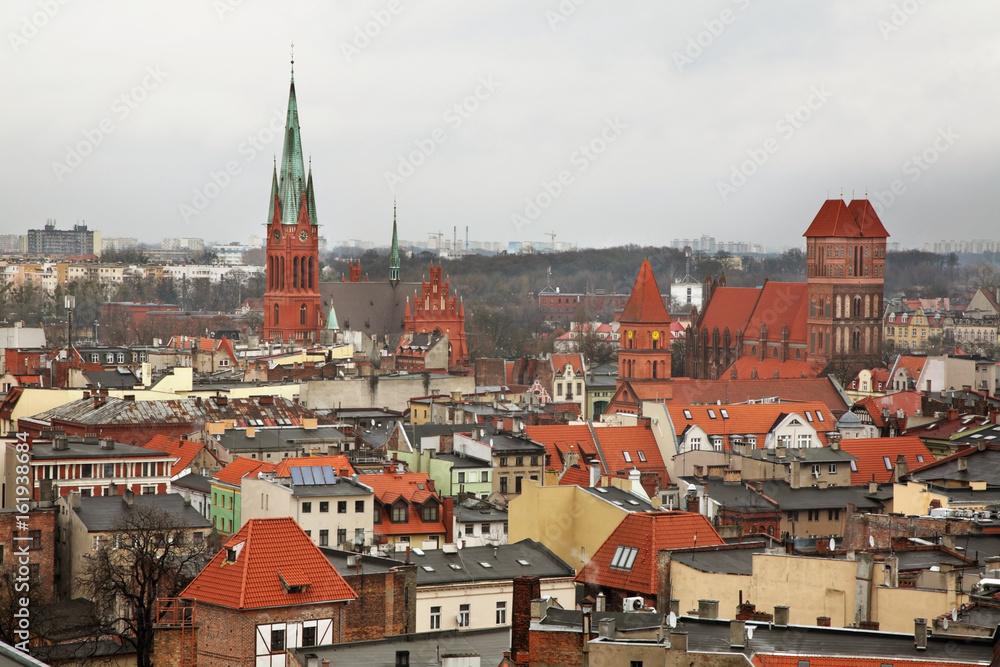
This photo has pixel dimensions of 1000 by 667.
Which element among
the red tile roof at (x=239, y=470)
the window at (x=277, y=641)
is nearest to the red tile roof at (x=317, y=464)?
the red tile roof at (x=239, y=470)

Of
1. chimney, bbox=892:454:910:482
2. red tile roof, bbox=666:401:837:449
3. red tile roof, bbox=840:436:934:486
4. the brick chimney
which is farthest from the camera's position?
red tile roof, bbox=666:401:837:449

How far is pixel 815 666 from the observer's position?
22.2 metres

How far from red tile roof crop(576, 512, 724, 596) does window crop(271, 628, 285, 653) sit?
24.8 feet

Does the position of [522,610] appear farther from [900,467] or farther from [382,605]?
[900,467]

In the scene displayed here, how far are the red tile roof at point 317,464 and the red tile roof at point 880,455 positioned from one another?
18.3 meters

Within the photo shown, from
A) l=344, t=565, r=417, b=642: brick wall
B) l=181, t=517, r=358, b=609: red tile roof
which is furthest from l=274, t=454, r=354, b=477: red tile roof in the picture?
l=181, t=517, r=358, b=609: red tile roof

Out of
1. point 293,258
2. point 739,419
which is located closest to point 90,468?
point 739,419

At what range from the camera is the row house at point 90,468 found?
52.4 m

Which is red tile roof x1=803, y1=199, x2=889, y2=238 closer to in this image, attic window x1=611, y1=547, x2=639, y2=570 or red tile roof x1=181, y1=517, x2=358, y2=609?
attic window x1=611, y1=547, x2=639, y2=570

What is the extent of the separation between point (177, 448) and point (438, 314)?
7284 cm

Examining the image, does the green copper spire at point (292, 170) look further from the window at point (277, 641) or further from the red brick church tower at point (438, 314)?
the window at point (277, 641)

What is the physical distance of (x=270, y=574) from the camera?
30891 mm

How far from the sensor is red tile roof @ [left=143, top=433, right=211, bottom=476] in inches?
2285

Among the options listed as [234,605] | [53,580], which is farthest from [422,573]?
[53,580]
